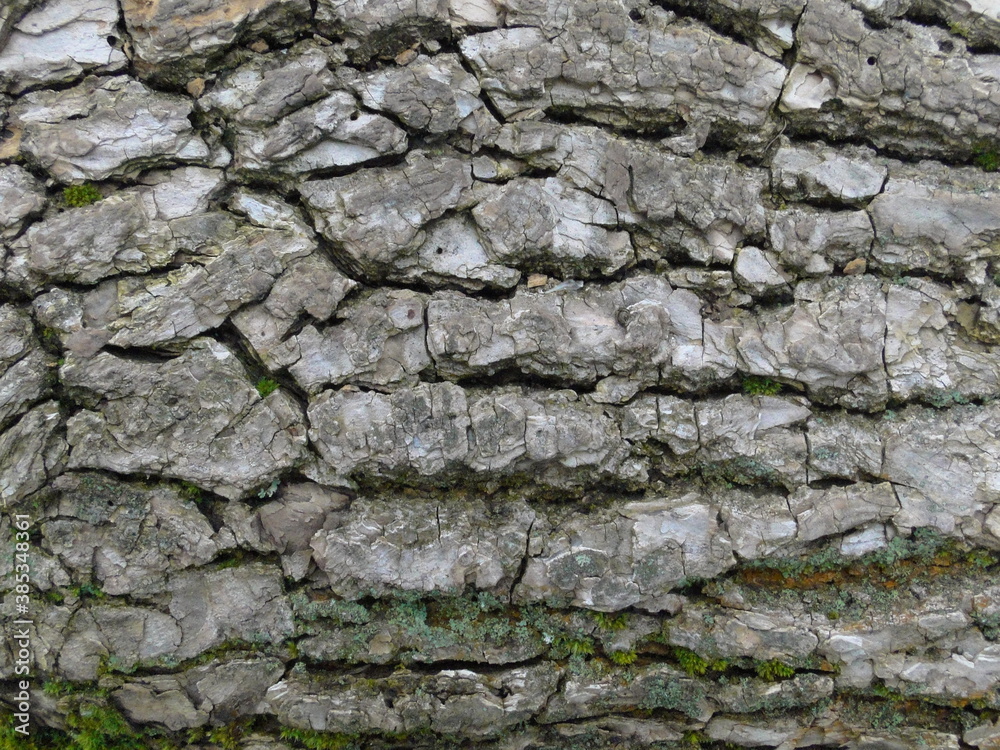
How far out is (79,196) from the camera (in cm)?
437

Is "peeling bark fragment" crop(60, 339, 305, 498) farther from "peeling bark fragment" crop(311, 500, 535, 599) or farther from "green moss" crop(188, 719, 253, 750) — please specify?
"green moss" crop(188, 719, 253, 750)

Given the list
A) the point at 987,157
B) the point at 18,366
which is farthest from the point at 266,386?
the point at 987,157

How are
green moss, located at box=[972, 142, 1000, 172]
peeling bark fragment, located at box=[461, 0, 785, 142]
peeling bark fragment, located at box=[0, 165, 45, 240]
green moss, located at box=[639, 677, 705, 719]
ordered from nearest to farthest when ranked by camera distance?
peeling bark fragment, located at box=[0, 165, 45, 240] < peeling bark fragment, located at box=[461, 0, 785, 142] < green moss, located at box=[639, 677, 705, 719] < green moss, located at box=[972, 142, 1000, 172]

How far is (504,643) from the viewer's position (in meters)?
4.62

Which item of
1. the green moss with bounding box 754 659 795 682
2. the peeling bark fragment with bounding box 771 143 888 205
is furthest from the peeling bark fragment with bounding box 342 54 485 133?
the green moss with bounding box 754 659 795 682

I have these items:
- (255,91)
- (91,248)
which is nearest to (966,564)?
(255,91)

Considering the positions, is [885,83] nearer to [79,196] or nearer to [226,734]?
[79,196]

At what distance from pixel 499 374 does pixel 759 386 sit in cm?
191

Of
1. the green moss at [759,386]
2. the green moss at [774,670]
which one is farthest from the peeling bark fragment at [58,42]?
the green moss at [774,670]

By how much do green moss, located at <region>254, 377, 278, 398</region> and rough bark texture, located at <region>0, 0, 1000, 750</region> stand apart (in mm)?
27

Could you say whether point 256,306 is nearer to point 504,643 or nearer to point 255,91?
point 255,91

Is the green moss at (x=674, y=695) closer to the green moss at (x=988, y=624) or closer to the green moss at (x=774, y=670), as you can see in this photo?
the green moss at (x=774, y=670)

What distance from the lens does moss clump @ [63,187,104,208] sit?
4.36 m

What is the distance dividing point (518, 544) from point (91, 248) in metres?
3.57
